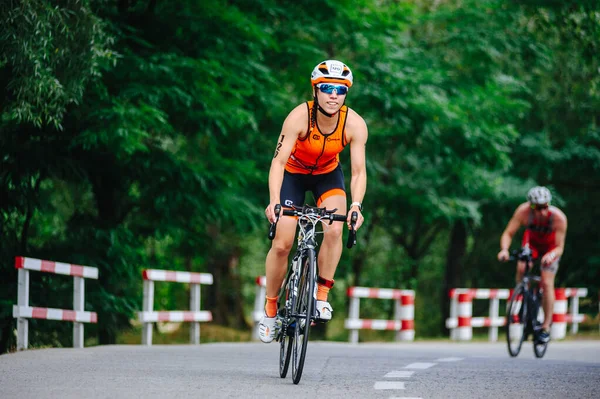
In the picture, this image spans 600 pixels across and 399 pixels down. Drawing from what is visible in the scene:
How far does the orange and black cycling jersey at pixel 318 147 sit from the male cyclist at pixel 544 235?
19.0 ft

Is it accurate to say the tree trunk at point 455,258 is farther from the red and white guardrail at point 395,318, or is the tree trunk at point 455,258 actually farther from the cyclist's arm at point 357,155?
the cyclist's arm at point 357,155

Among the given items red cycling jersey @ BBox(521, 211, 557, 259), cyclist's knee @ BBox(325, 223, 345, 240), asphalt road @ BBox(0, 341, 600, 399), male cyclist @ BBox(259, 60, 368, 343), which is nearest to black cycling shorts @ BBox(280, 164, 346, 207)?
male cyclist @ BBox(259, 60, 368, 343)

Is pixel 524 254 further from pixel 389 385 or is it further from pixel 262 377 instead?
pixel 389 385

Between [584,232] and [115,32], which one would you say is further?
[584,232]

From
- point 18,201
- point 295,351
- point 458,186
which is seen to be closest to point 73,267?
point 18,201

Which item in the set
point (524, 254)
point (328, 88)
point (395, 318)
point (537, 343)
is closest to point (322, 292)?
point (328, 88)

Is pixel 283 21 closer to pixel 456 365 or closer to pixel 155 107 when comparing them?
pixel 155 107

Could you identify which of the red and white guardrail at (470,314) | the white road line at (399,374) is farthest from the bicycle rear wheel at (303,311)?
the red and white guardrail at (470,314)

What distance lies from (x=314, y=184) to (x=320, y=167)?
19 centimetres

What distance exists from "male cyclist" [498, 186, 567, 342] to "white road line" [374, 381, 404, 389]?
19.8 feet

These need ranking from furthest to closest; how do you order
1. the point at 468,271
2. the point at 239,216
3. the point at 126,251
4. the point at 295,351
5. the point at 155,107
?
the point at 468,271
the point at 239,216
the point at 126,251
the point at 155,107
the point at 295,351

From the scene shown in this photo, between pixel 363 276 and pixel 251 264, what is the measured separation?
605cm

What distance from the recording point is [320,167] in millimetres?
8969

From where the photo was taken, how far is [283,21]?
20.6 metres
